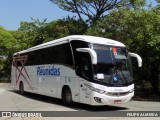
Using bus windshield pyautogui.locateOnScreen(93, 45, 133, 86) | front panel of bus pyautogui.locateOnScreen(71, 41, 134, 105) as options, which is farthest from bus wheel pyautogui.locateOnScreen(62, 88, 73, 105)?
bus windshield pyautogui.locateOnScreen(93, 45, 133, 86)

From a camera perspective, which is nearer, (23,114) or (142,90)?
(23,114)

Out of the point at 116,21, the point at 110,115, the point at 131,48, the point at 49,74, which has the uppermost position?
the point at 116,21

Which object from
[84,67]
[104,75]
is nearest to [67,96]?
[84,67]

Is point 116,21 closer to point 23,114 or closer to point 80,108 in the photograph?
point 80,108

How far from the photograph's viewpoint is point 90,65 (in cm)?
1531

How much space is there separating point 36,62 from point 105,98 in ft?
27.5

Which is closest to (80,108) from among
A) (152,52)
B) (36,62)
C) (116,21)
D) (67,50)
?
(67,50)

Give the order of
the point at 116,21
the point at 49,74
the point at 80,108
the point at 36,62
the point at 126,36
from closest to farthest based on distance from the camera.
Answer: the point at 80,108 < the point at 49,74 < the point at 36,62 < the point at 126,36 < the point at 116,21

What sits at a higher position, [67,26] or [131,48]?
[67,26]

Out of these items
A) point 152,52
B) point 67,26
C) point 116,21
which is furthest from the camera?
point 67,26

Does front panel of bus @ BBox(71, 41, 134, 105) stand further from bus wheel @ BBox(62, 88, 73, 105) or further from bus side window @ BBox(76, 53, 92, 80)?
bus wheel @ BBox(62, 88, 73, 105)

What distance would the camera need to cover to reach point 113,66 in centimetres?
1566

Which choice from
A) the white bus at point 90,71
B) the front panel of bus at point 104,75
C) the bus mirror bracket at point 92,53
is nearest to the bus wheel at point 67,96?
the white bus at point 90,71

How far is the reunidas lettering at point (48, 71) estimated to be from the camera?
1883 centimetres
